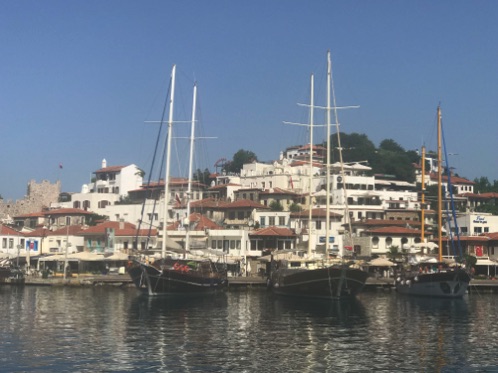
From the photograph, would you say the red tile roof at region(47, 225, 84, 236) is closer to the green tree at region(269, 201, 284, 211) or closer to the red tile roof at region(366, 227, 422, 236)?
the green tree at region(269, 201, 284, 211)

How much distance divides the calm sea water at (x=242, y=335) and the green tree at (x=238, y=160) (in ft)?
375

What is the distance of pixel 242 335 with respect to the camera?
4106cm

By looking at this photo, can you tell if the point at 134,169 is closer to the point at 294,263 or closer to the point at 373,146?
the point at 373,146

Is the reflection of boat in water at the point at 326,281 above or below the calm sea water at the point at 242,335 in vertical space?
above

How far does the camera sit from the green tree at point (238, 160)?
583 ft

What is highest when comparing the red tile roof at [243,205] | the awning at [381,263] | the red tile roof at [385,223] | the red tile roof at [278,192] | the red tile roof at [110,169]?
the red tile roof at [110,169]

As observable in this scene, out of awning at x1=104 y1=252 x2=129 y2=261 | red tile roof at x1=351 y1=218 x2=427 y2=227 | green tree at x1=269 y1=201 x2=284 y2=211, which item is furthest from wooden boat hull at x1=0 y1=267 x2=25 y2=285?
green tree at x1=269 y1=201 x2=284 y2=211

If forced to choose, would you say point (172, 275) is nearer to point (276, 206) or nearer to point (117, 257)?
point (117, 257)

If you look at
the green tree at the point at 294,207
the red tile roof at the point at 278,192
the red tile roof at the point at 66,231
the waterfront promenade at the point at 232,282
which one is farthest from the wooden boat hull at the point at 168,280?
the red tile roof at the point at 278,192

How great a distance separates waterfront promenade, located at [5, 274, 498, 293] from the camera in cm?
7712

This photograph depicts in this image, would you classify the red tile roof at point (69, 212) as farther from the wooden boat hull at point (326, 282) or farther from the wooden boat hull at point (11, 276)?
the wooden boat hull at point (326, 282)

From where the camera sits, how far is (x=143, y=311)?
53281 millimetres

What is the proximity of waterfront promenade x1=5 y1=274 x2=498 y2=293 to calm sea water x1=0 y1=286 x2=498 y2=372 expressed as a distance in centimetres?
1337

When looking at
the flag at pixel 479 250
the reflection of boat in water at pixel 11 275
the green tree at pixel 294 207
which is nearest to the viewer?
the reflection of boat in water at pixel 11 275
